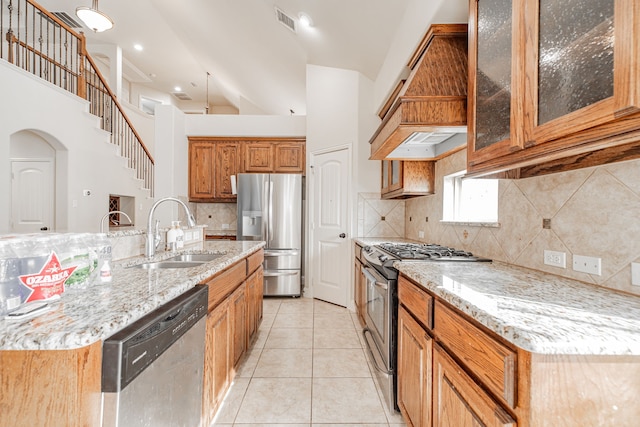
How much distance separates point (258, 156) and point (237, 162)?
1.16 feet

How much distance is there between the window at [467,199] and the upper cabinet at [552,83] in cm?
88

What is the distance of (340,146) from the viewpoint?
374 cm

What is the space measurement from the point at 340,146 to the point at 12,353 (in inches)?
136

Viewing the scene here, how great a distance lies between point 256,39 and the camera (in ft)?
13.4

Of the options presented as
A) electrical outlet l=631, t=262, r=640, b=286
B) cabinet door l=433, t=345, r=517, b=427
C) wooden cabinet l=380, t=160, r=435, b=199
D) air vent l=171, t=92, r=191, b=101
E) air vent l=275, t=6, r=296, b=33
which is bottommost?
cabinet door l=433, t=345, r=517, b=427

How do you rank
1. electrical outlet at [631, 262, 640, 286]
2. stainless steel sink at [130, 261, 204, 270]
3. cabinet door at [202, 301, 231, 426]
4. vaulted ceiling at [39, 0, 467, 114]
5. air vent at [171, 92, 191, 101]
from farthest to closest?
air vent at [171, 92, 191, 101] < vaulted ceiling at [39, 0, 467, 114] < stainless steel sink at [130, 261, 204, 270] < cabinet door at [202, 301, 231, 426] < electrical outlet at [631, 262, 640, 286]

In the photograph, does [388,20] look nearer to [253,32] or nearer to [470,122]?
[470,122]

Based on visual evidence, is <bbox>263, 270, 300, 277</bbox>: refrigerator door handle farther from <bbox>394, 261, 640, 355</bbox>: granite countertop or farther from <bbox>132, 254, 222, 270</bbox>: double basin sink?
<bbox>394, 261, 640, 355</bbox>: granite countertop

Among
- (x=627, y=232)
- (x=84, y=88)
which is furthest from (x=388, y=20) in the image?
(x=84, y=88)

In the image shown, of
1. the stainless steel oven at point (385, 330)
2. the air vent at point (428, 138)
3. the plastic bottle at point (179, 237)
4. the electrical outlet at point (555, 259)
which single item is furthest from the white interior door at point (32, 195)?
the electrical outlet at point (555, 259)

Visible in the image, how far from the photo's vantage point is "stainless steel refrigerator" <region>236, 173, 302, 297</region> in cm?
406

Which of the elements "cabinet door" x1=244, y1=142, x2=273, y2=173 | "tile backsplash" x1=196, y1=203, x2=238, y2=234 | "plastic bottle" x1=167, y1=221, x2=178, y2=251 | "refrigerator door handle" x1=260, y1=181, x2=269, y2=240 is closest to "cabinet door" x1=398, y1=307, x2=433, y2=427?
"plastic bottle" x1=167, y1=221, x2=178, y2=251

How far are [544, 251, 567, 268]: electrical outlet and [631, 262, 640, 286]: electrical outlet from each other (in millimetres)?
270

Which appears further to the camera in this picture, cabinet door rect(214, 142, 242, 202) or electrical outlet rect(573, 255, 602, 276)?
cabinet door rect(214, 142, 242, 202)
